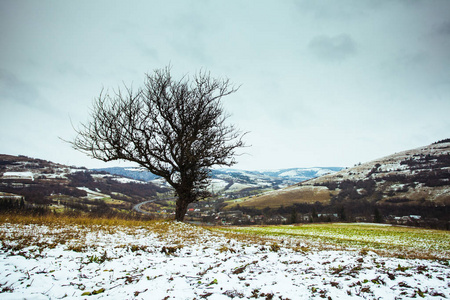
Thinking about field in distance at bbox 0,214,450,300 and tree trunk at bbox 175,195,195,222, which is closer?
field in distance at bbox 0,214,450,300

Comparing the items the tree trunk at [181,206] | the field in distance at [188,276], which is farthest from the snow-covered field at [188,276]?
the tree trunk at [181,206]

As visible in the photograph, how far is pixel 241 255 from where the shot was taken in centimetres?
706

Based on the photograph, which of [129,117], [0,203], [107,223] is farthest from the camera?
[0,203]

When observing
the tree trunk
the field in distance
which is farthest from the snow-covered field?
the tree trunk

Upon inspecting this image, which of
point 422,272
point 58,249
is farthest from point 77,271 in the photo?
point 422,272

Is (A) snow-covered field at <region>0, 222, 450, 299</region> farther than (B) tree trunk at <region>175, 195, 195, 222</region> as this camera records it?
No

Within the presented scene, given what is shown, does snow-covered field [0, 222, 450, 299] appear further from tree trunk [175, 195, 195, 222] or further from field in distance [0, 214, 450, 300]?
tree trunk [175, 195, 195, 222]

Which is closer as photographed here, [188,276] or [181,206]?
[188,276]

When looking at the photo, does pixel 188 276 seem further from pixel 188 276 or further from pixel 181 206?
pixel 181 206

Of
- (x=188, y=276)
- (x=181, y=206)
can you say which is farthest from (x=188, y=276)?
(x=181, y=206)

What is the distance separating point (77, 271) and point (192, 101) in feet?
43.4

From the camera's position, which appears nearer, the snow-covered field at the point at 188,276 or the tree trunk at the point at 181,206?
the snow-covered field at the point at 188,276

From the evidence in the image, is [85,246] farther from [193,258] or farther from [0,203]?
[0,203]

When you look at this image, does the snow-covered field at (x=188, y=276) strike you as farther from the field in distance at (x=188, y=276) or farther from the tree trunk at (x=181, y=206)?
the tree trunk at (x=181, y=206)
